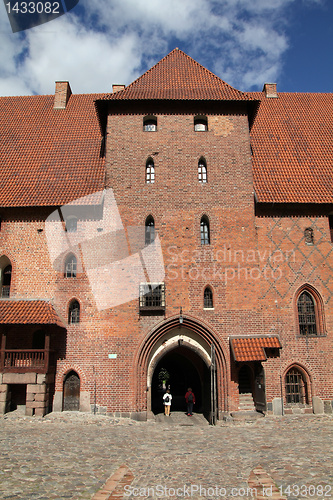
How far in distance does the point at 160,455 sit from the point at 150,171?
9834mm

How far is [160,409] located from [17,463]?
409 inches

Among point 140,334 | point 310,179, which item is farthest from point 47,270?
point 310,179

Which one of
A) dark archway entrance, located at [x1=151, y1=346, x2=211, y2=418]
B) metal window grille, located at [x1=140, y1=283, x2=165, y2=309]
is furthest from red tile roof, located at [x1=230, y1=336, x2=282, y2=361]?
metal window grille, located at [x1=140, y1=283, x2=165, y2=309]

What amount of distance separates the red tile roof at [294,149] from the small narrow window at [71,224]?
21.9ft

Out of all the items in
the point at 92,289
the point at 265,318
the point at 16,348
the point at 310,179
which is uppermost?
the point at 310,179

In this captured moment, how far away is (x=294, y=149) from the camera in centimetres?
1738

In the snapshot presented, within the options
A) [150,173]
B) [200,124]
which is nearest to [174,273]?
[150,173]

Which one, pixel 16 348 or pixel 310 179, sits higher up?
pixel 310 179

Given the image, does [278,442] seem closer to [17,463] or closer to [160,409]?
[17,463]

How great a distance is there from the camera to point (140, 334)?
45.1 ft

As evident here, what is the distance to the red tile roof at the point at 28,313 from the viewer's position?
43.5ft

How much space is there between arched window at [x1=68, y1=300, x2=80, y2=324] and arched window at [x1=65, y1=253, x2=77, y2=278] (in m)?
0.97

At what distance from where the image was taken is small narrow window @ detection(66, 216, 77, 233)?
49.8 feet

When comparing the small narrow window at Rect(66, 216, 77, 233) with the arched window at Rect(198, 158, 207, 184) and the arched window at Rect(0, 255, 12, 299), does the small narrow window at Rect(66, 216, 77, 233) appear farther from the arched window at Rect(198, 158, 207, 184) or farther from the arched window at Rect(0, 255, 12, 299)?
the arched window at Rect(198, 158, 207, 184)
